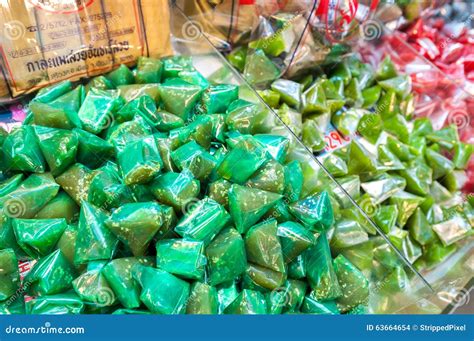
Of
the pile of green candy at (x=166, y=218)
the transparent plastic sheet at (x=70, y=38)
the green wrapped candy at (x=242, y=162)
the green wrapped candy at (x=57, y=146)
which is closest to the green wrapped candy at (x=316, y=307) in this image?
the pile of green candy at (x=166, y=218)

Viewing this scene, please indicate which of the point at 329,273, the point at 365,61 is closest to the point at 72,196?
the point at 329,273

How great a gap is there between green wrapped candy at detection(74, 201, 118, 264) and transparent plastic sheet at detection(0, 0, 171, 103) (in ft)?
1.78

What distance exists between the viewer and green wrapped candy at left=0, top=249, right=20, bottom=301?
3.22 feet

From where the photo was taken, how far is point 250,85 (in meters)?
1.57

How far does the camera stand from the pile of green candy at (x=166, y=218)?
996 millimetres

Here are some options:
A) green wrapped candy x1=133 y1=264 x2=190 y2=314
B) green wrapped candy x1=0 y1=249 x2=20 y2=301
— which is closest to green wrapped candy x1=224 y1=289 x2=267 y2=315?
green wrapped candy x1=133 y1=264 x2=190 y2=314

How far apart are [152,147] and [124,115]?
8.1 inches

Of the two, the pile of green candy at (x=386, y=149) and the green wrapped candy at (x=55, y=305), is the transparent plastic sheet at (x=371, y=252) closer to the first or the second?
the pile of green candy at (x=386, y=149)

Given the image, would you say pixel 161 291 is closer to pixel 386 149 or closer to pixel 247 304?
pixel 247 304

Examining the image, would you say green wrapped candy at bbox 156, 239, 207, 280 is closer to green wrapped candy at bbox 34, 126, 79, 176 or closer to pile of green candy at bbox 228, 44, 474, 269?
green wrapped candy at bbox 34, 126, 79, 176

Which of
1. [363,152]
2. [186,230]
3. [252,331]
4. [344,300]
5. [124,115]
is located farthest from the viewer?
[363,152]

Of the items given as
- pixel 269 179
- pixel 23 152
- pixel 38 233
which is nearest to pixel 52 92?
pixel 23 152

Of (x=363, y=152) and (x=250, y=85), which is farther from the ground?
(x=250, y=85)

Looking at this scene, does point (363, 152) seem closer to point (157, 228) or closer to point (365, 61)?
point (365, 61)
